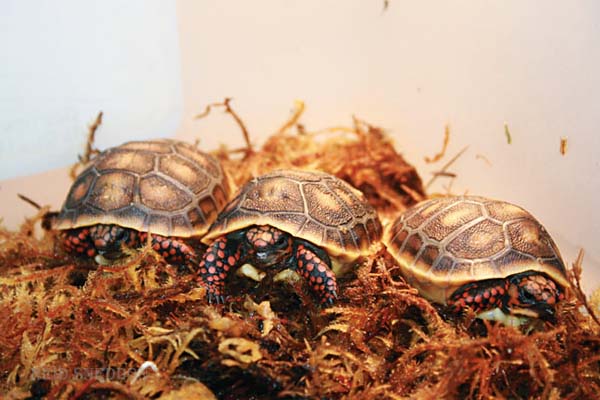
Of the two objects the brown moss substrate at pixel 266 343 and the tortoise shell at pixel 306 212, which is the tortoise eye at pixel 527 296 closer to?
the brown moss substrate at pixel 266 343

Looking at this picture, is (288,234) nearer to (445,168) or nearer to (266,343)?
(266,343)

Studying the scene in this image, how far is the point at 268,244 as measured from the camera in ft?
7.20

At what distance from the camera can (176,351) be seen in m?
1.83

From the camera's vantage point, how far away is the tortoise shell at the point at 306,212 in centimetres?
224

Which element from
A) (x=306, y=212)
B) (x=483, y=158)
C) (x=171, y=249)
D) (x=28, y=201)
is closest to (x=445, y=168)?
(x=483, y=158)

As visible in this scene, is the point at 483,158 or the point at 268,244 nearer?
the point at 268,244

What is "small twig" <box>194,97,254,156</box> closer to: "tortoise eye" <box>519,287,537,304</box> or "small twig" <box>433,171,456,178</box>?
"small twig" <box>433,171,456,178</box>

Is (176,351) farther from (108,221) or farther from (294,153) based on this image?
(294,153)

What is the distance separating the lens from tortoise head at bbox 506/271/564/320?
1998 millimetres

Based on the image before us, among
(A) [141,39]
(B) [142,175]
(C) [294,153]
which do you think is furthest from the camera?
(C) [294,153]

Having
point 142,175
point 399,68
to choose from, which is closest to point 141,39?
point 142,175

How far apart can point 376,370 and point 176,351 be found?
738mm

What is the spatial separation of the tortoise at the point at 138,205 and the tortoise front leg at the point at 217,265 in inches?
8.5

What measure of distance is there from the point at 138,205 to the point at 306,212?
0.83 m
